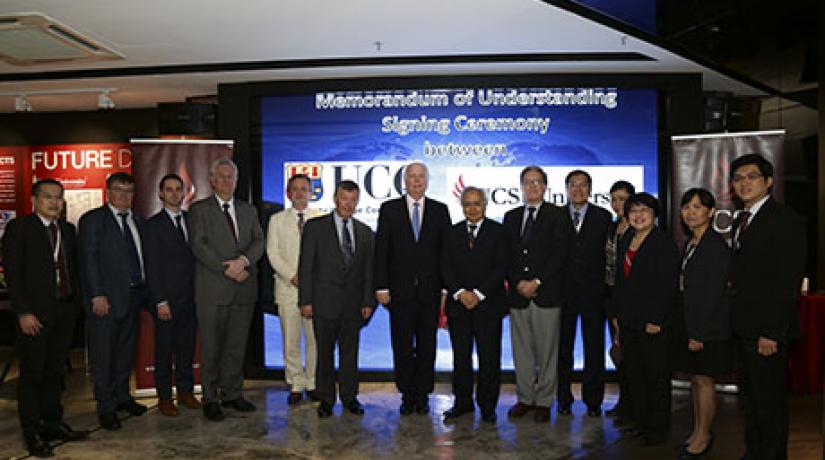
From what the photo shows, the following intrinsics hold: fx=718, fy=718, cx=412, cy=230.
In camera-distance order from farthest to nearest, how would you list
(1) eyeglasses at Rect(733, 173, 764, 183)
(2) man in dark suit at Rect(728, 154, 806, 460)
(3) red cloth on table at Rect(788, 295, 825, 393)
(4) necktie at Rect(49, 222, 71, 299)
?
(3) red cloth on table at Rect(788, 295, 825, 393) → (4) necktie at Rect(49, 222, 71, 299) → (1) eyeglasses at Rect(733, 173, 764, 183) → (2) man in dark suit at Rect(728, 154, 806, 460)

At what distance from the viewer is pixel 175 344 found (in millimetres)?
5285

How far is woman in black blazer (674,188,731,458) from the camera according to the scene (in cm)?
401

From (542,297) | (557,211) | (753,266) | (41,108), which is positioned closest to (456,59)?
(557,211)

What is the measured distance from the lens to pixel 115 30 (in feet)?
15.9

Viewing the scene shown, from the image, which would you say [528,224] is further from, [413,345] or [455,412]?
[455,412]

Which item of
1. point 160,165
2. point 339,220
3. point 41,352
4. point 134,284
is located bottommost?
point 41,352

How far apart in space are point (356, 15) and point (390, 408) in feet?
9.40

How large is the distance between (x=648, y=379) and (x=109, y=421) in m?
3.62

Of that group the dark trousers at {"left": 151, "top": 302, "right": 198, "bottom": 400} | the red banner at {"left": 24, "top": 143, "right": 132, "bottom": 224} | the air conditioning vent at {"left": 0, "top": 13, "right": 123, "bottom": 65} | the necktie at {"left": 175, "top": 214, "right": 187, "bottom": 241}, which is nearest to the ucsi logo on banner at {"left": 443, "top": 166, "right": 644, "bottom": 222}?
the necktie at {"left": 175, "top": 214, "right": 187, "bottom": 241}

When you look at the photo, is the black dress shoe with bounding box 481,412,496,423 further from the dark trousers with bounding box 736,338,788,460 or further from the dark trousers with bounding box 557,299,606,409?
the dark trousers with bounding box 736,338,788,460

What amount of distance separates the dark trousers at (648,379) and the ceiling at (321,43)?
208 cm

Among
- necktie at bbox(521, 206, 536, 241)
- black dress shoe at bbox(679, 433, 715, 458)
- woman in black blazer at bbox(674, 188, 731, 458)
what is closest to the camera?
woman in black blazer at bbox(674, 188, 731, 458)

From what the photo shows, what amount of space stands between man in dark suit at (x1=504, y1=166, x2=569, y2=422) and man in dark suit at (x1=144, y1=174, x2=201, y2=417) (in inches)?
91.7

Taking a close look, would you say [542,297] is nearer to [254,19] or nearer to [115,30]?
[254,19]
